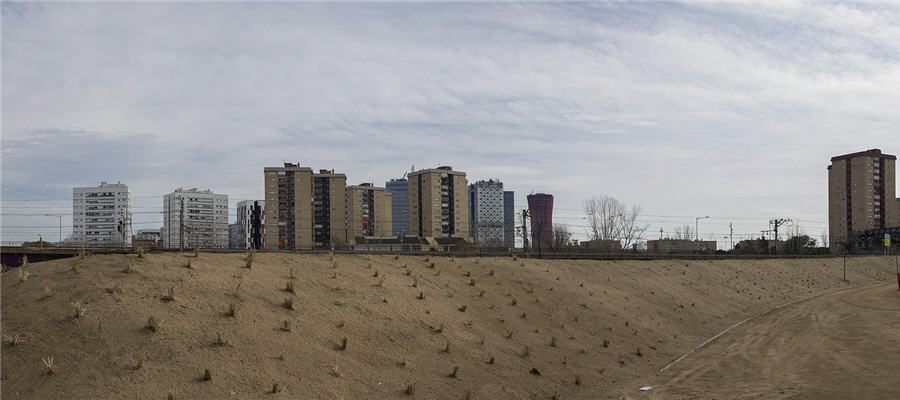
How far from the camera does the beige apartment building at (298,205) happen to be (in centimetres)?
11975

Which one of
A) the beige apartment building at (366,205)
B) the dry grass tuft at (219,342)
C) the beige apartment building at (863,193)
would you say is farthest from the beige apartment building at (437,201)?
the dry grass tuft at (219,342)

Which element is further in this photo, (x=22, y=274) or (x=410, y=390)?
(x=22, y=274)

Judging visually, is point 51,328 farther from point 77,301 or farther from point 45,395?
point 45,395

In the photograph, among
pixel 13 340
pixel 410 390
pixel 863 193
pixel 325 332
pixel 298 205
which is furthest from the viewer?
pixel 863 193

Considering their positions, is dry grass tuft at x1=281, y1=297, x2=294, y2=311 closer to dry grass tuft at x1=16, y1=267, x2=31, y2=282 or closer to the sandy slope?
the sandy slope

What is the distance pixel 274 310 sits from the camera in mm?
17625

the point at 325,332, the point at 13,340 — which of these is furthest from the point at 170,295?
the point at 325,332

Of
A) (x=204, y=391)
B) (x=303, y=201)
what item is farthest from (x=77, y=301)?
(x=303, y=201)

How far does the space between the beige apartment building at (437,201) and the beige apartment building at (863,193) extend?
309 feet

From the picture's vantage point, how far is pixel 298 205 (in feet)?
392

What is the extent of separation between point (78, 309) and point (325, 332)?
20.8 feet

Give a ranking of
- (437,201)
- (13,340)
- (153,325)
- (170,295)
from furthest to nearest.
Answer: (437,201) → (170,295) → (153,325) → (13,340)

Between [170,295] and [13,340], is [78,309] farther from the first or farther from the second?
[170,295]

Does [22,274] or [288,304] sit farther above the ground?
[22,274]
